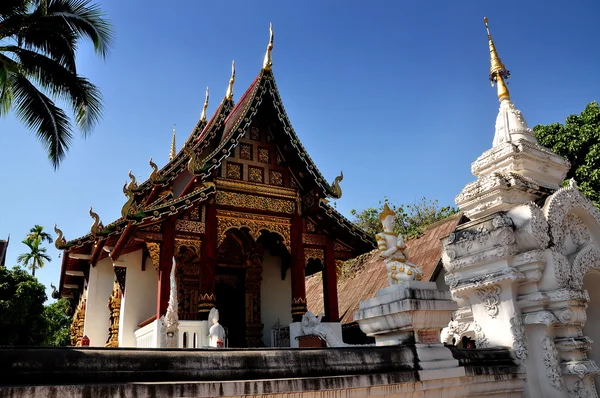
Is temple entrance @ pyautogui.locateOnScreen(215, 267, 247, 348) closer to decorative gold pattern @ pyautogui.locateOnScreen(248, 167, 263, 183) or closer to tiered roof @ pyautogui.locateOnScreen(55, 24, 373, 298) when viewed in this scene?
tiered roof @ pyautogui.locateOnScreen(55, 24, 373, 298)

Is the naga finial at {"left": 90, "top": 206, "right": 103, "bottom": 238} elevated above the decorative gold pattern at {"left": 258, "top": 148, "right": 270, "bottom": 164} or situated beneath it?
situated beneath

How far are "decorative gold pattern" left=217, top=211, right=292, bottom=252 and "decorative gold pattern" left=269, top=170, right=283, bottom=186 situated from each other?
879 mm

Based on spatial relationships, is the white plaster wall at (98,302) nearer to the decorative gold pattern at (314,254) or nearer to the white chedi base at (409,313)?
the decorative gold pattern at (314,254)

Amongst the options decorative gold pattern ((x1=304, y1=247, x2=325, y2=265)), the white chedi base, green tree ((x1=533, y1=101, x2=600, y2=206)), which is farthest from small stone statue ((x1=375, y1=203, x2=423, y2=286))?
green tree ((x1=533, y1=101, x2=600, y2=206))

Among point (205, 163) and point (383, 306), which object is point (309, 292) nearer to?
point (205, 163)

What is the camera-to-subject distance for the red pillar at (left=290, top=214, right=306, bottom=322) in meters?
11.1

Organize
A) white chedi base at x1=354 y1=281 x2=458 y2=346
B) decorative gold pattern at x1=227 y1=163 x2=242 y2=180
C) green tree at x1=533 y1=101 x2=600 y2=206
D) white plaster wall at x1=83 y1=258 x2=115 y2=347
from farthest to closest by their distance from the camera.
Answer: green tree at x1=533 y1=101 x2=600 y2=206 < white plaster wall at x1=83 y1=258 x2=115 y2=347 < decorative gold pattern at x1=227 y1=163 x2=242 y2=180 < white chedi base at x1=354 y1=281 x2=458 y2=346

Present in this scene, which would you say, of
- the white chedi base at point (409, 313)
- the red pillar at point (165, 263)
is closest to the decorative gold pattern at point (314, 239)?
the red pillar at point (165, 263)

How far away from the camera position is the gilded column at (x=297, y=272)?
435 inches

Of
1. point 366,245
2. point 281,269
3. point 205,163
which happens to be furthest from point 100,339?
point 366,245

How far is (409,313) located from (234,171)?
7651 mm

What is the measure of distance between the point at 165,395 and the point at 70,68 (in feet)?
32.2

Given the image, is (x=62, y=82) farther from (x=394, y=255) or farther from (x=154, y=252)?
(x=394, y=255)

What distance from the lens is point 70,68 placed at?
35.3 ft
